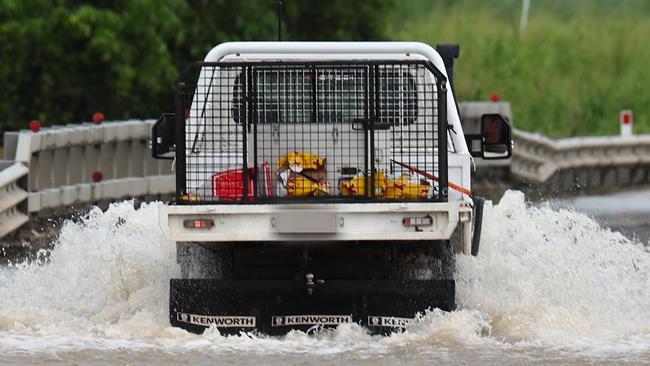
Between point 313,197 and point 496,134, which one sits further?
point 496,134

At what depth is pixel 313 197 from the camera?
1362 cm

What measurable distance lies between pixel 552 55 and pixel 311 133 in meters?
39.2

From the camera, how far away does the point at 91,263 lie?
1566 cm

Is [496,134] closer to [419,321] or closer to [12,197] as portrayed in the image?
[419,321]

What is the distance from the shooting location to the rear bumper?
13.3 meters

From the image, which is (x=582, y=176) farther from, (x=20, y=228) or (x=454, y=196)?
(x=454, y=196)

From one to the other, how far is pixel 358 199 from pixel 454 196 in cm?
93

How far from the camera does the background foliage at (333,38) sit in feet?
119

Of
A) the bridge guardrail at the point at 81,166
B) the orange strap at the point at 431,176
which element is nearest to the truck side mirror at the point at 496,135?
the orange strap at the point at 431,176

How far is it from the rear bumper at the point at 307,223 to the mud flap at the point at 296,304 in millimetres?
563

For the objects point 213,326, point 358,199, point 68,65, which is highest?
point 68,65

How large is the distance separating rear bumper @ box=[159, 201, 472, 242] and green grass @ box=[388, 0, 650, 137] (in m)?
30.6

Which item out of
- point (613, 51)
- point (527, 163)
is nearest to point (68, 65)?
point (527, 163)

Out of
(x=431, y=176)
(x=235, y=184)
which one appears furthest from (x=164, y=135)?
(x=431, y=176)
